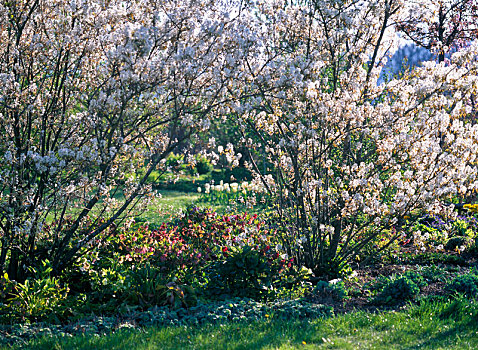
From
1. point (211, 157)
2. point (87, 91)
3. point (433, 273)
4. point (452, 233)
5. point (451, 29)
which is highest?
point (451, 29)

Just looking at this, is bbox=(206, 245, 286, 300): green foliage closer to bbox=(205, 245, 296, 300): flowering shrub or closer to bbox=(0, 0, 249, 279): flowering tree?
bbox=(205, 245, 296, 300): flowering shrub

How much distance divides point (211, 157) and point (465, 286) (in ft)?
10.5

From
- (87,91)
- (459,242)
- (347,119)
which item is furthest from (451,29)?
(87,91)

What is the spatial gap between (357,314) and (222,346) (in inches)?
59.7

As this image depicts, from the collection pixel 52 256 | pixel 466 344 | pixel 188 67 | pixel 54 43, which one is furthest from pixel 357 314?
pixel 54 43

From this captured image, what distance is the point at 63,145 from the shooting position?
16.0 ft

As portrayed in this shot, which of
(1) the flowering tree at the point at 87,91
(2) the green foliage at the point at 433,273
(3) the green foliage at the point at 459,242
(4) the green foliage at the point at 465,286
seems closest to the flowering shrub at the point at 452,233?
(3) the green foliage at the point at 459,242

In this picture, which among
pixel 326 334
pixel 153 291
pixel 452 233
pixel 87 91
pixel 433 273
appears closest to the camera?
pixel 326 334

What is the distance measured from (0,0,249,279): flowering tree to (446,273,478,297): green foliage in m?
3.28

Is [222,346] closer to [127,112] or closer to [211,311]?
[211,311]

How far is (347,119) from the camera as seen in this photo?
5055 mm

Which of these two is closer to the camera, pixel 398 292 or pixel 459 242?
pixel 398 292

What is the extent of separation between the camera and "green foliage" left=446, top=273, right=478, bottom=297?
4969mm

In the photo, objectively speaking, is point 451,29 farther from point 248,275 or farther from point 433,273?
point 248,275
